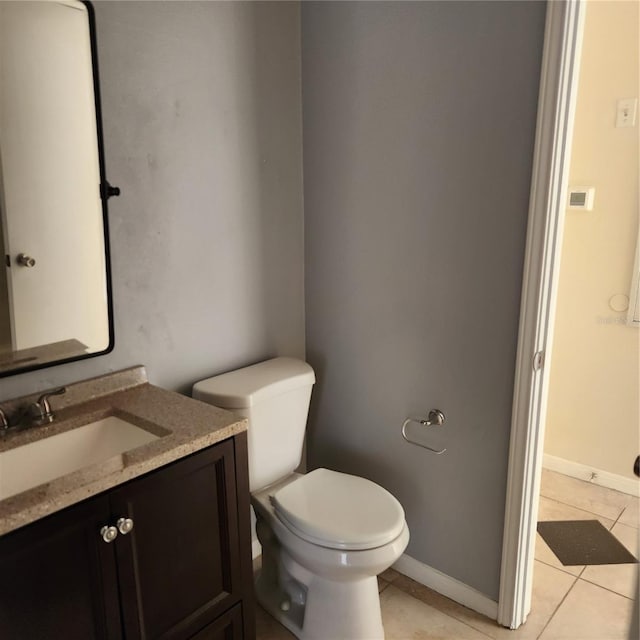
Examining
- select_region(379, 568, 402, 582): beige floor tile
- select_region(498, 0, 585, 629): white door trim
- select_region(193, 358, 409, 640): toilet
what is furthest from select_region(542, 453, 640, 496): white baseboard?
select_region(193, 358, 409, 640): toilet

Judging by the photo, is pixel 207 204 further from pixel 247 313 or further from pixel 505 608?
pixel 505 608

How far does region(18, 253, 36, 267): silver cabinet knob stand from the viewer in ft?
4.70

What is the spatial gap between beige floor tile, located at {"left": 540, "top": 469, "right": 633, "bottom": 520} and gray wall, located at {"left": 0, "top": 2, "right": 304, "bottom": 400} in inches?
61.3

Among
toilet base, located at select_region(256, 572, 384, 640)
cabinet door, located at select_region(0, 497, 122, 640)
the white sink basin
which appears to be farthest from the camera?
toilet base, located at select_region(256, 572, 384, 640)

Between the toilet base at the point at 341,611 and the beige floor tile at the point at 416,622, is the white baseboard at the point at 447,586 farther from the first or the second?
the toilet base at the point at 341,611

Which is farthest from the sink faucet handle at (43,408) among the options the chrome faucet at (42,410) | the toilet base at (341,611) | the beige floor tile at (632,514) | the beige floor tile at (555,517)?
the beige floor tile at (632,514)

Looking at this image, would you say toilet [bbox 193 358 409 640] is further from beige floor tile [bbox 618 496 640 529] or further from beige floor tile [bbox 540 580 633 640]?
beige floor tile [bbox 618 496 640 529]

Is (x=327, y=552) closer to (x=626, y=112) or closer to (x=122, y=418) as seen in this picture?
(x=122, y=418)

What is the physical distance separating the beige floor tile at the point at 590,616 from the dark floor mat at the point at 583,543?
0.17 meters

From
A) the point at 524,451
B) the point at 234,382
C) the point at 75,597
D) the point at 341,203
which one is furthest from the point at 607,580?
the point at 75,597

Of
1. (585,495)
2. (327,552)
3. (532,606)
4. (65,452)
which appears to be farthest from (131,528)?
(585,495)

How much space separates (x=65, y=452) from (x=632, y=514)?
2369mm

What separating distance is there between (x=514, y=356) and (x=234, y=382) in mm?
878

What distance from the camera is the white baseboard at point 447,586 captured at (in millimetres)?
1867
